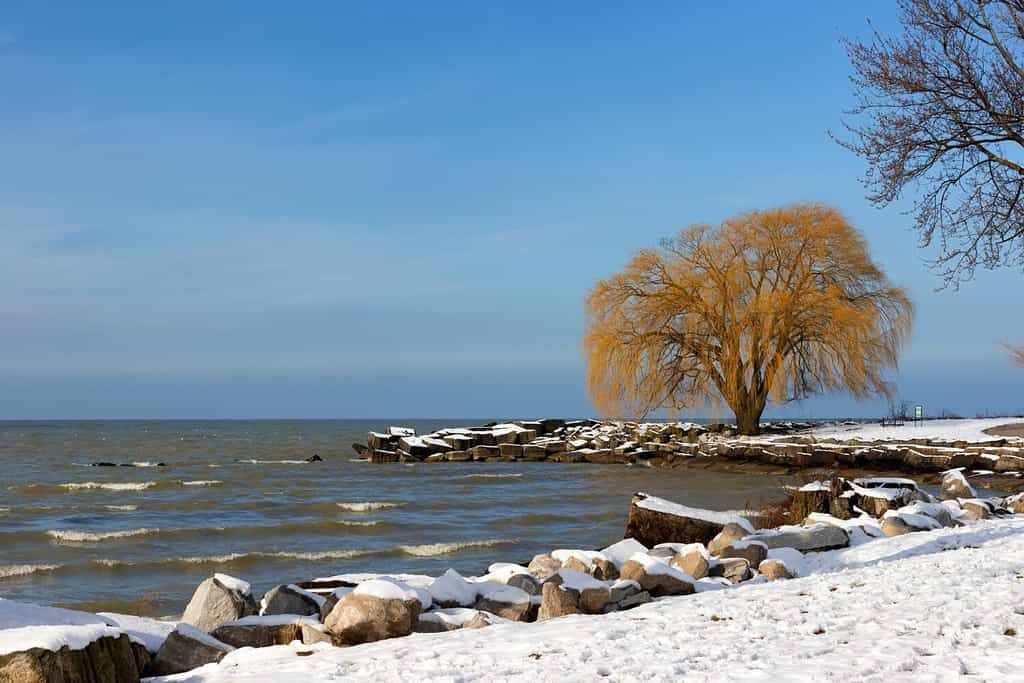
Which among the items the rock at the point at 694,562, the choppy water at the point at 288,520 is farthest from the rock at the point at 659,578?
the choppy water at the point at 288,520

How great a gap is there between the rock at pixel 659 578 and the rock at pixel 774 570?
3.12 ft

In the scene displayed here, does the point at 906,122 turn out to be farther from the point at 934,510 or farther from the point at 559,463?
the point at 559,463

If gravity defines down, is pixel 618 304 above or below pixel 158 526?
above

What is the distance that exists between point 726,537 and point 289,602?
480 centimetres

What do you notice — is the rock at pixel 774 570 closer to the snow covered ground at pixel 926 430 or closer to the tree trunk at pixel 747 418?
the snow covered ground at pixel 926 430

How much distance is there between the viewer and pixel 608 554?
350 inches

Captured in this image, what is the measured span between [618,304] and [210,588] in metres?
27.1

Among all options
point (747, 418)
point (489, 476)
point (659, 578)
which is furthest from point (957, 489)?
point (747, 418)

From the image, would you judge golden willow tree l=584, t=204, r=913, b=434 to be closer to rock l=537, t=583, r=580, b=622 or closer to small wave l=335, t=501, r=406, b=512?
small wave l=335, t=501, r=406, b=512

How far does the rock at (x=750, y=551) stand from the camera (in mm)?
8742

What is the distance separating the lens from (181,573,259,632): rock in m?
6.92

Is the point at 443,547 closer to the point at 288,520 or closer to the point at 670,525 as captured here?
the point at 670,525

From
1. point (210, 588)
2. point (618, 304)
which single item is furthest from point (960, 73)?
point (618, 304)

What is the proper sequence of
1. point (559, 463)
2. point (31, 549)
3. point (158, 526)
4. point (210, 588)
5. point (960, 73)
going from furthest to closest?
point (559, 463)
point (158, 526)
point (31, 549)
point (960, 73)
point (210, 588)
